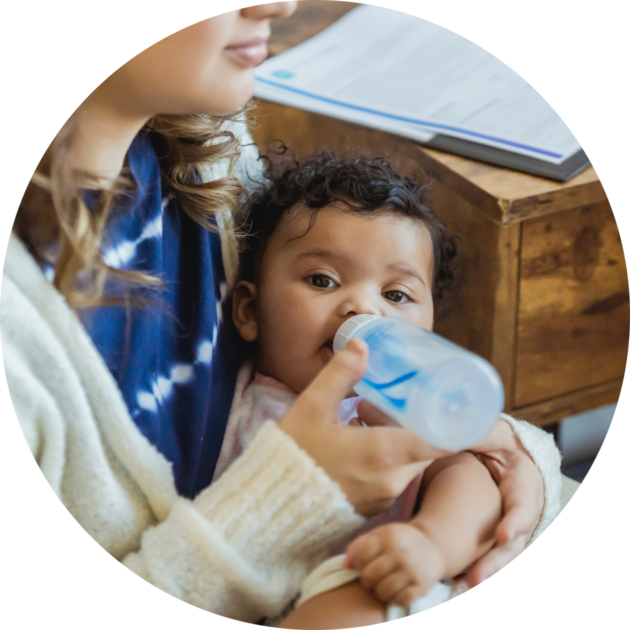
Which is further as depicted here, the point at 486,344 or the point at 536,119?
the point at 536,119

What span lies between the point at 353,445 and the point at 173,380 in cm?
19

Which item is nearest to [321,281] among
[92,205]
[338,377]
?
[338,377]

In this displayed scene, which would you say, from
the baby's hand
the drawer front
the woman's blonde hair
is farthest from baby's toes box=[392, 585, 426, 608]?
the woman's blonde hair

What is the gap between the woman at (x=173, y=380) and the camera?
69cm

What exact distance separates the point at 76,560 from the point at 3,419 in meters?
0.15

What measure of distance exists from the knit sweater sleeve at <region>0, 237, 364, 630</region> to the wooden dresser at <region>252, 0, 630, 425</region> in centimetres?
23

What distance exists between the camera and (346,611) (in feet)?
2.20

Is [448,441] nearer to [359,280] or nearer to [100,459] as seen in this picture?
[359,280]

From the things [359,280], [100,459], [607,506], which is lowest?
[607,506]

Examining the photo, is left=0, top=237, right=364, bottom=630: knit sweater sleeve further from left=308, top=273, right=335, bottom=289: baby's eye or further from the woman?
left=308, top=273, right=335, bottom=289: baby's eye

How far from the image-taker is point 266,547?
2.28 ft

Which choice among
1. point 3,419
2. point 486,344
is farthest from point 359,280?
point 3,419

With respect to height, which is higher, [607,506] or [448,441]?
[448,441]

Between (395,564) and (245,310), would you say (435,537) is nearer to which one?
(395,564)
